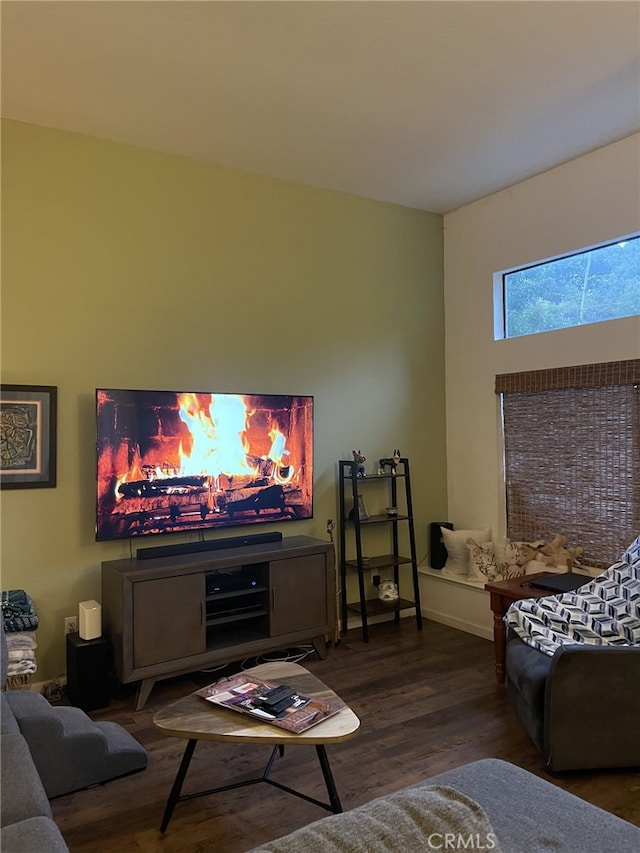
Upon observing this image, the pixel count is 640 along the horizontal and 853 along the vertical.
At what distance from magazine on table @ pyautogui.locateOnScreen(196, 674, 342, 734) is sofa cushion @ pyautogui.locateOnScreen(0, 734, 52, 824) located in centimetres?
61

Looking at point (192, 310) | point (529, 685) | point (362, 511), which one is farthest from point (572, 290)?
point (529, 685)

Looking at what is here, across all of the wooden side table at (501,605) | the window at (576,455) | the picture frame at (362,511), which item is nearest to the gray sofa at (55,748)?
the wooden side table at (501,605)

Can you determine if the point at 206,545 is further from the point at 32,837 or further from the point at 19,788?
the point at 32,837

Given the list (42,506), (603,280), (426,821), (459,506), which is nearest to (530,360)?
(603,280)

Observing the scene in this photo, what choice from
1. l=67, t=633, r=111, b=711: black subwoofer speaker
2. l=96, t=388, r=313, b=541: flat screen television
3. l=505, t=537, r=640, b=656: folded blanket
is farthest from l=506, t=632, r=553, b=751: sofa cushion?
l=67, t=633, r=111, b=711: black subwoofer speaker

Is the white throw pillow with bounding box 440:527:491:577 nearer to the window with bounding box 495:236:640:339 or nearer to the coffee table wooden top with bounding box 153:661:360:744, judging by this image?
the window with bounding box 495:236:640:339

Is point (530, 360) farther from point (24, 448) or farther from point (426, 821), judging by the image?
point (426, 821)

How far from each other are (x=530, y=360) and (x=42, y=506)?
3.19m

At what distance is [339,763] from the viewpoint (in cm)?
256

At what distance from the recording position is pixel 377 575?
454 centimetres

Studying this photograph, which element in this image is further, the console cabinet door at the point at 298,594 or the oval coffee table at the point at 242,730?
the console cabinet door at the point at 298,594

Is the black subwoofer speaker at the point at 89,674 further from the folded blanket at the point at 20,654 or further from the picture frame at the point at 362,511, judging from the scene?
the picture frame at the point at 362,511

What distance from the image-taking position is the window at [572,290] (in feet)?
12.2

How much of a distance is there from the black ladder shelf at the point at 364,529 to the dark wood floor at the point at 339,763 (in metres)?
0.57
